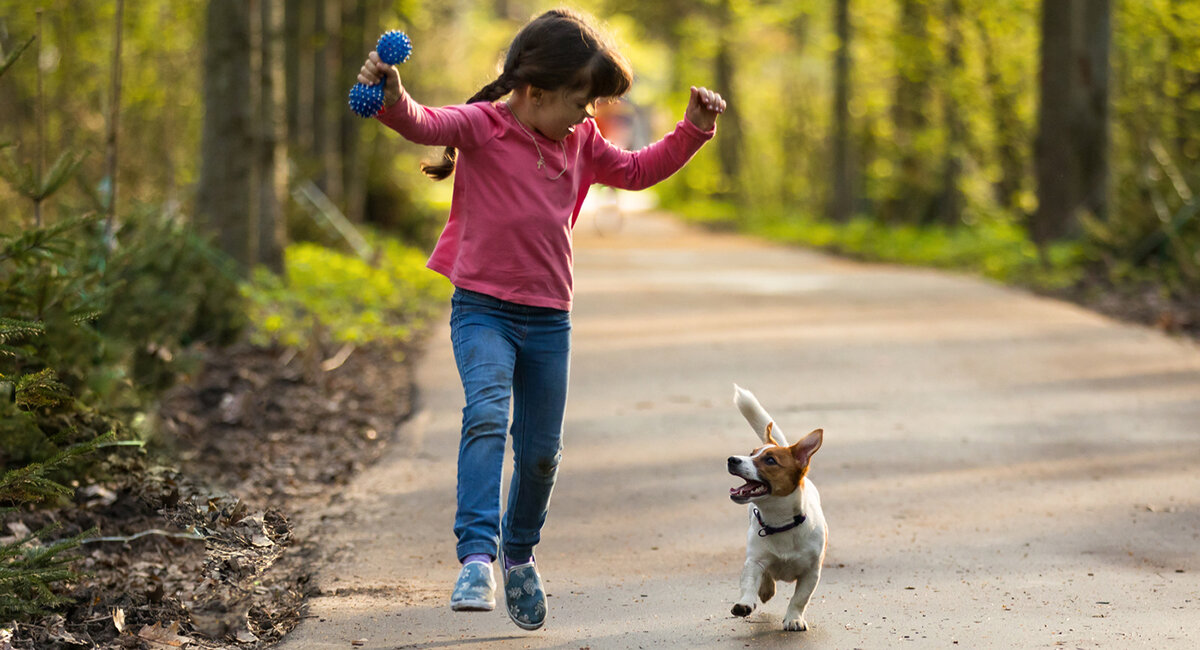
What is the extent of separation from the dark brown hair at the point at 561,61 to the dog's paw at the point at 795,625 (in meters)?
1.86

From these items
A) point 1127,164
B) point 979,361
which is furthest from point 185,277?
point 1127,164

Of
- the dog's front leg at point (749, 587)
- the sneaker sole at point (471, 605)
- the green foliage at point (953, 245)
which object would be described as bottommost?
the green foliage at point (953, 245)

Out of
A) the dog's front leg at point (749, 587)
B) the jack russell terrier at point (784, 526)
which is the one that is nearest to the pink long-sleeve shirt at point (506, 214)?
the jack russell terrier at point (784, 526)

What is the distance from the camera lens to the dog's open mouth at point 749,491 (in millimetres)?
4324

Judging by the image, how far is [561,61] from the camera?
431cm

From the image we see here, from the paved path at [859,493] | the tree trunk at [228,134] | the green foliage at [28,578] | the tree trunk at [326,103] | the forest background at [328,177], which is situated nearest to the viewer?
the green foliage at [28,578]

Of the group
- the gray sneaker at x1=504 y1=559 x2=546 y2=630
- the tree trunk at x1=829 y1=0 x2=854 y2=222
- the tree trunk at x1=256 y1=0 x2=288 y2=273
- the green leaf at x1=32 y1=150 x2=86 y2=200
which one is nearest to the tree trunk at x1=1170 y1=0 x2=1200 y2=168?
Answer: the tree trunk at x1=829 y1=0 x2=854 y2=222

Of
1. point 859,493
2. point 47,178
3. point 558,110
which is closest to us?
point 558,110

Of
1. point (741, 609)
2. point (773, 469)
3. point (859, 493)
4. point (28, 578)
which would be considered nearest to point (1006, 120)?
point (859, 493)

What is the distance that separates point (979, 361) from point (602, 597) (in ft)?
20.0

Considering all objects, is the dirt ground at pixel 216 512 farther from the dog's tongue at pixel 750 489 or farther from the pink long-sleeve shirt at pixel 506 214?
the dog's tongue at pixel 750 489

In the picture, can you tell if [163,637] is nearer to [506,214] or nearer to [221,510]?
[221,510]

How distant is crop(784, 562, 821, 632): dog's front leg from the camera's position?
14.6 ft

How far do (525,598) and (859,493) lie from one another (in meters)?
2.78
